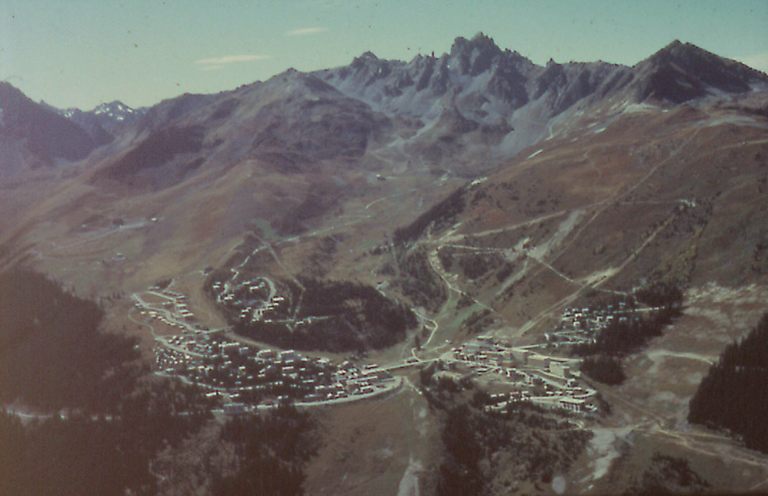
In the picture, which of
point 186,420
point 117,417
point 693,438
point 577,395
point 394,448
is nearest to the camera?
point 693,438

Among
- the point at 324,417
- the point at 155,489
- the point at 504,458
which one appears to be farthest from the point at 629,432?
the point at 155,489

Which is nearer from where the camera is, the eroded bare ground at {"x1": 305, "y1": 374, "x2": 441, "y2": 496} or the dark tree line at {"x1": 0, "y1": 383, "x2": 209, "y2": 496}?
the eroded bare ground at {"x1": 305, "y1": 374, "x2": 441, "y2": 496}

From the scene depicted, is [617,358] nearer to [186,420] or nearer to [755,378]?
[755,378]

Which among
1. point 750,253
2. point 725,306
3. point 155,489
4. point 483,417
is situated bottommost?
point 155,489

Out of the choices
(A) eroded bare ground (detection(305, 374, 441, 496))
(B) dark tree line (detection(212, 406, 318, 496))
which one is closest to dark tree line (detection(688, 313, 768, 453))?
(A) eroded bare ground (detection(305, 374, 441, 496))

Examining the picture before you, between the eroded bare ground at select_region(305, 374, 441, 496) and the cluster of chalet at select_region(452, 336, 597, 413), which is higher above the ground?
the cluster of chalet at select_region(452, 336, 597, 413)

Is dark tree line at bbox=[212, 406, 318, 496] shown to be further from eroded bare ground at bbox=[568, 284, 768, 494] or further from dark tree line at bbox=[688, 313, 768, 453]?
dark tree line at bbox=[688, 313, 768, 453]

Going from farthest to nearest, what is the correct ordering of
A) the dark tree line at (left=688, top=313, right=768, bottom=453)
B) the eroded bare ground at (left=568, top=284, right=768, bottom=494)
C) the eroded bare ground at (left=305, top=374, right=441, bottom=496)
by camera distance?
the eroded bare ground at (left=305, top=374, right=441, bottom=496)
the dark tree line at (left=688, top=313, right=768, bottom=453)
the eroded bare ground at (left=568, top=284, right=768, bottom=494)
